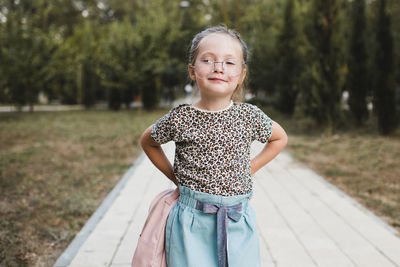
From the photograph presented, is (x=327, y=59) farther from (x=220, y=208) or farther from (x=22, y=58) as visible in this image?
(x=22, y=58)

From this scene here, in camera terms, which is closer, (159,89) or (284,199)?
(284,199)

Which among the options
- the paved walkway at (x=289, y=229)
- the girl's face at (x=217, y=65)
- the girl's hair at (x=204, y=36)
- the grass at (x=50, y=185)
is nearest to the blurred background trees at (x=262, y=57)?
the girl's hair at (x=204, y=36)

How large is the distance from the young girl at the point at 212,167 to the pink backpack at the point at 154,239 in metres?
0.03

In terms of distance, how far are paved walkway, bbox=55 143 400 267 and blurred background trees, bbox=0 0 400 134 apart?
1480 mm

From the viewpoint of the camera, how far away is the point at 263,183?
5.59 meters

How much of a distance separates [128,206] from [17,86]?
14.9 meters

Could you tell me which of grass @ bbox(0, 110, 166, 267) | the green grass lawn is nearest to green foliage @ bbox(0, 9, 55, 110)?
the green grass lawn

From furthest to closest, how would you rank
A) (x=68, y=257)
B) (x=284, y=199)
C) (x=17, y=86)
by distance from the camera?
(x=17, y=86)
(x=284, y=199)
(x=68, y=257)

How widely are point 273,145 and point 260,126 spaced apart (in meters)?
0.20

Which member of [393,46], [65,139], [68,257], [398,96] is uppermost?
[393,46]

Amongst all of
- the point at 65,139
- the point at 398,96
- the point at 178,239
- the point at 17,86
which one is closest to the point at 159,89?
the point at 17,86

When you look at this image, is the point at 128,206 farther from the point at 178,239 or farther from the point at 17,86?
the point at 17,86

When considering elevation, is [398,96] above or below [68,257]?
above

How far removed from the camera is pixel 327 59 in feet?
33.7
